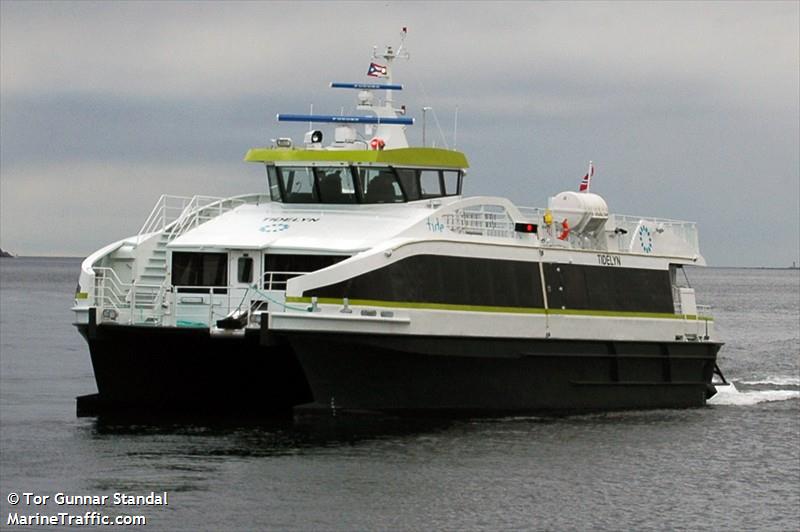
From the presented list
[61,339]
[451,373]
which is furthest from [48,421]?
[61,339]

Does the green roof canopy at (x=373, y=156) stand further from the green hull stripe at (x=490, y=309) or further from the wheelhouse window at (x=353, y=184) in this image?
the green hull stripe at (x=490, y=309)

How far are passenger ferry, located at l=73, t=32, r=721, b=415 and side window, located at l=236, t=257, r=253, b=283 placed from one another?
0.06 metres

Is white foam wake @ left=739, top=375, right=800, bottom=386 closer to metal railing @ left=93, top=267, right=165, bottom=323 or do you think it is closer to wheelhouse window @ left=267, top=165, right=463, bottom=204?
wheelhouse window @ left=267, top=165, right=463, bottom=204

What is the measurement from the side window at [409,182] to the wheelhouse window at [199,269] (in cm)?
368

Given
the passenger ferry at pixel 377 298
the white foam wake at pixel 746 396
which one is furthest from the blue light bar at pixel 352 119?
the white foam wake at pixel 746 396

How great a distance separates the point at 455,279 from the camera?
27.2 metres

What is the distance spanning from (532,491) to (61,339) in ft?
101

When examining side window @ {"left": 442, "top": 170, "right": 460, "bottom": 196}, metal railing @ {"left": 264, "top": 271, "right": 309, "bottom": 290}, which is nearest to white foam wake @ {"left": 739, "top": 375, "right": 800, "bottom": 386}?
side window @ {"left": 442, "top": 170, "right": 460, "bottom": 196}

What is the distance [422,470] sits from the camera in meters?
23.5

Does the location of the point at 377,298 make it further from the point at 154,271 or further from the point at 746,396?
the point at 746,396

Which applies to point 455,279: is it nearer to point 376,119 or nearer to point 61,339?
point 376,119

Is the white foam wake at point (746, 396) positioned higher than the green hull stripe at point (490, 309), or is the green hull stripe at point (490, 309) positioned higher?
the green hull stripe at point (490, 309)

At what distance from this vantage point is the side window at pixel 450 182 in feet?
98.9

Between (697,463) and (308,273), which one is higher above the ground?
(308,273)
